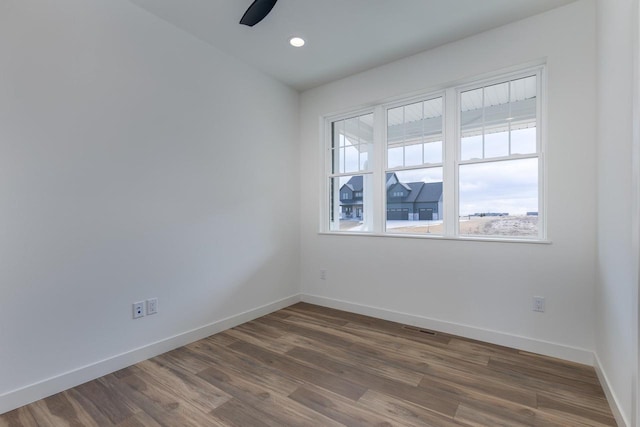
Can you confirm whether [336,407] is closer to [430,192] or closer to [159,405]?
[159,405]

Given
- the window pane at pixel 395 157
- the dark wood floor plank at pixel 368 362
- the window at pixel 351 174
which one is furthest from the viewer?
the window at pixel 351 174

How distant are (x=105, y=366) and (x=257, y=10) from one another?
265 centimetres

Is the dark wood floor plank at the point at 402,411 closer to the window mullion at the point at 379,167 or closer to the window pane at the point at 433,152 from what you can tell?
the window mullion at the point at 379,167

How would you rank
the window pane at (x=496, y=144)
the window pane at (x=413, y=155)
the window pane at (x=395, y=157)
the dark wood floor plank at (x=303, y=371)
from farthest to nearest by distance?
the window pane at (x=395, y=157) → the window pane at (x=413, y=155) → the window pane at (x=496, y=144) → the dark wood floor plank at (x=303, y=371)

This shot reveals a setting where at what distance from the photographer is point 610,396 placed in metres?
1.82

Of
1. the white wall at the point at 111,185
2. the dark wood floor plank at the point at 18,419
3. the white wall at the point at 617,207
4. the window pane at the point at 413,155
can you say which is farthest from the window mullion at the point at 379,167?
the dark wood floor plank at the point at 18,419

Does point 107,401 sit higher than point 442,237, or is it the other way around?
point 442,237

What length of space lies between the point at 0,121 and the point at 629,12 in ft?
11.2

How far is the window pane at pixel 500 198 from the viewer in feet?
8.51

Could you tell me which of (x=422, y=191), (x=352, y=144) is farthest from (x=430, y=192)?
(x=352, y=144)

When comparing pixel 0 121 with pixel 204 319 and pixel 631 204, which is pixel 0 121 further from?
pixel 631 204

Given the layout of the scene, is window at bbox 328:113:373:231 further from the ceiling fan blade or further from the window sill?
the ceiling fan blade

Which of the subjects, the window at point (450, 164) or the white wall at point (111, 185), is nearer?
the white wall at point (111, 185)

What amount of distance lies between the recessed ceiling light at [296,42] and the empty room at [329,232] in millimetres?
24
